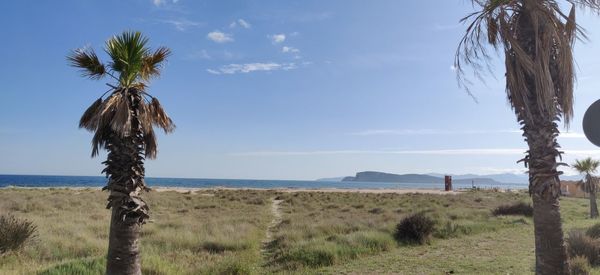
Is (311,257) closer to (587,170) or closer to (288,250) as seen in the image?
(288,250)

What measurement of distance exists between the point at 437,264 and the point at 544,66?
606 centimetres

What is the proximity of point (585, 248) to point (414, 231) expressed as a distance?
17.3 ft

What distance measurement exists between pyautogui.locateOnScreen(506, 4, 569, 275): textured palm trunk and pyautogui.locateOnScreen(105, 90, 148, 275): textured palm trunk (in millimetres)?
7242

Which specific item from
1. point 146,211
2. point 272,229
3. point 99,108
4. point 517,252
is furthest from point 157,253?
point 517,252

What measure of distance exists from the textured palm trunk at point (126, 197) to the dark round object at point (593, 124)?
752 cm

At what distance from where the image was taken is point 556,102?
7.24 meters

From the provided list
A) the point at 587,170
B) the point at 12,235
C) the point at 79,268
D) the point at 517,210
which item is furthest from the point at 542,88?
the point at 587,170

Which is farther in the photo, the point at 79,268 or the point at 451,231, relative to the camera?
the point at 451,231

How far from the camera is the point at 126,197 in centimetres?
835

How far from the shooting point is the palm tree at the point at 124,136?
324 inches

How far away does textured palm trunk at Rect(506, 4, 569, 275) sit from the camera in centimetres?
674

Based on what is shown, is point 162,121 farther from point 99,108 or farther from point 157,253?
point 157,253

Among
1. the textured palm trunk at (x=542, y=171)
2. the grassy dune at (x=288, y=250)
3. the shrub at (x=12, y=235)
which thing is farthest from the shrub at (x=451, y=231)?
the shrub at (x=12, y=235)

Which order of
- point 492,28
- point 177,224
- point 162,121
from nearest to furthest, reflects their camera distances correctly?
point 492,28, point 162,121, point 177,224
